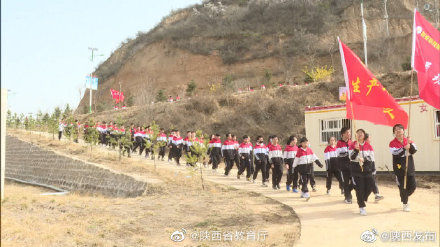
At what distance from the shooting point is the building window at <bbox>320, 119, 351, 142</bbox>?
1485cm

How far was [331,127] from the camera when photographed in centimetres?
1518

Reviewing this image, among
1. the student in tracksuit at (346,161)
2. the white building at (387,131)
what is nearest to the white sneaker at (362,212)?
the student in tracksuit at (346,161)

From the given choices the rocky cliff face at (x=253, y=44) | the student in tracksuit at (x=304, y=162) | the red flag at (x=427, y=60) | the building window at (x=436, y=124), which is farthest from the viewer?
the rocky cliff face at (x=253, y=44)

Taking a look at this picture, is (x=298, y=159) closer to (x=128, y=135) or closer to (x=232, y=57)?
(x=128, y=135)

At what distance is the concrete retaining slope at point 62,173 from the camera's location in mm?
13109

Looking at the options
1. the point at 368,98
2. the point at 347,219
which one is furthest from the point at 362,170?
the point at 368,98

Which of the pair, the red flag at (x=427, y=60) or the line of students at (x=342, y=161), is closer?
the red flag at (x=427, y=60)

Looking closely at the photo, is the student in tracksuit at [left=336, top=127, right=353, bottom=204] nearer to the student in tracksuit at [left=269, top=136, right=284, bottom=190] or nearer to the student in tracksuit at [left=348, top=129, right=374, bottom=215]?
the student in tracksuit at [left=348, top=129, right=374, bottom=215]

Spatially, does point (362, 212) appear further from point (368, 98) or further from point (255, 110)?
point (255, 110)

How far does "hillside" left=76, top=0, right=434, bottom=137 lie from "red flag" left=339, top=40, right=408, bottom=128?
29.2 meters

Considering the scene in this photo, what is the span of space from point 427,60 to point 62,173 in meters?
16.3

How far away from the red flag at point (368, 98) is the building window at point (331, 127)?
7.90m

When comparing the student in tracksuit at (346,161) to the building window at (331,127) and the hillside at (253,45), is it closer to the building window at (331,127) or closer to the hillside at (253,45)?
the building window at (331,127)

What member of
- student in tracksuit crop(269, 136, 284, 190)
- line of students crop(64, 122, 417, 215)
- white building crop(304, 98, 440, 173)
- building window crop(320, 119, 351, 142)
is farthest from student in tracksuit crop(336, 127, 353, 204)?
building window crop(320, 119, 351, 142)
